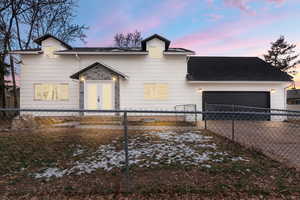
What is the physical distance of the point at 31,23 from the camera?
16.8m

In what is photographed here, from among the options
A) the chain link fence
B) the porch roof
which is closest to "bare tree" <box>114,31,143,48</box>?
the porch roof

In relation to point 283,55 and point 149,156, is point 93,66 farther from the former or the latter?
point 283,55

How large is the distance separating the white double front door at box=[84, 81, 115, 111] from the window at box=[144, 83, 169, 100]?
263 centimetres

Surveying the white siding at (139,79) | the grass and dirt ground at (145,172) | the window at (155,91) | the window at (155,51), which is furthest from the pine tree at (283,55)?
the grass and dirt ground at (145,172)

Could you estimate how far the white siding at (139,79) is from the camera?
12836 millimetres

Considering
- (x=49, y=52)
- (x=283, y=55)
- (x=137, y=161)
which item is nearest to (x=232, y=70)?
(x=137, y=161)

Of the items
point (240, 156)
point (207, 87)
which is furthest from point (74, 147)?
point (207, 87)

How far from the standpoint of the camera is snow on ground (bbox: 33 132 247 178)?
3826 mm

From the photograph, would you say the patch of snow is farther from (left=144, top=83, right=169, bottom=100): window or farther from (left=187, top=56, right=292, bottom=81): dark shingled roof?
(left=187, top=56, right=292, bottom=81): dark shingled roof

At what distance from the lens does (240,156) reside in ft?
14.9

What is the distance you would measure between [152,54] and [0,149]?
34.9 ft

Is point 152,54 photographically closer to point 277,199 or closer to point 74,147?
point 74,147

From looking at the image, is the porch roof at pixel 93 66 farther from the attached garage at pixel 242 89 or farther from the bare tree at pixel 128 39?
the bare tree at pixel 128 39

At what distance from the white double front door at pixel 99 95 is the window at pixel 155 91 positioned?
2.63 meters
